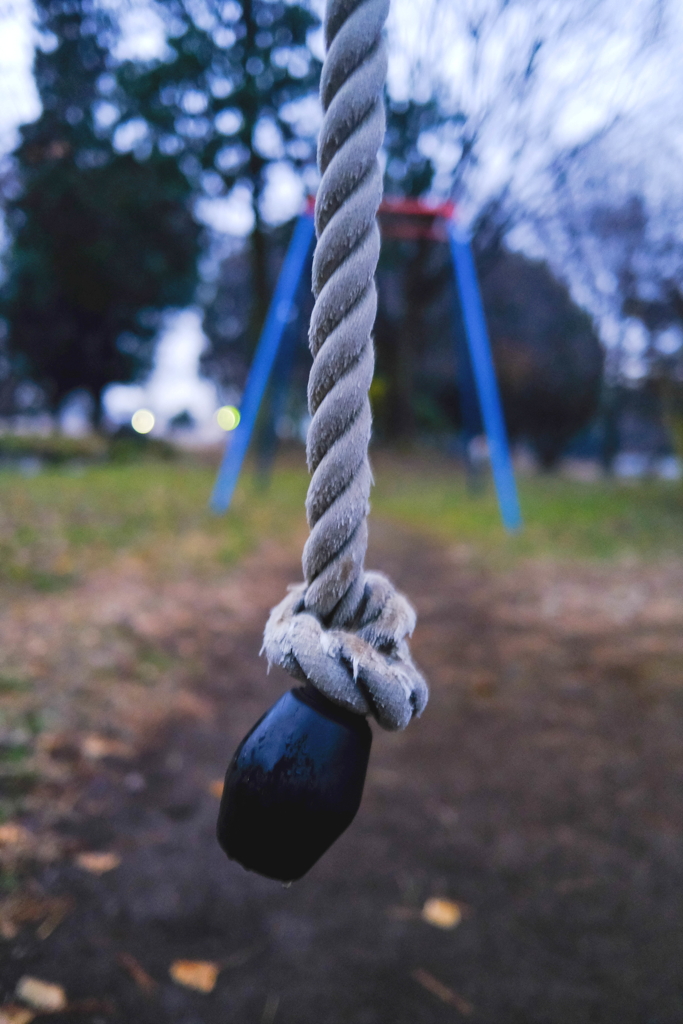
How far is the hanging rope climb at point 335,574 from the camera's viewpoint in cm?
76

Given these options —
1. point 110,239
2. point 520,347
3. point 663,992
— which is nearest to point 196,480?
point 110,239

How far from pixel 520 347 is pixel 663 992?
1748 cm

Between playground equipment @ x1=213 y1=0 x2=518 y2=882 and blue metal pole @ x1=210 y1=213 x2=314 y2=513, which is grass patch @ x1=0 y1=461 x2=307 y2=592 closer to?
blue metal pole @ x1=210 y1=213 x2=314 y2=513

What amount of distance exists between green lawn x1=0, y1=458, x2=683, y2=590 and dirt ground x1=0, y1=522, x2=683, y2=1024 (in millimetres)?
1026

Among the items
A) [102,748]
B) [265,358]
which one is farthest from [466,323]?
[102,748]

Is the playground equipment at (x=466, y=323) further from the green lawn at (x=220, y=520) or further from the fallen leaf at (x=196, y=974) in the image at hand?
the fallen leaf at (x=196, y=974)

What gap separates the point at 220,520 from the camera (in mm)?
6445

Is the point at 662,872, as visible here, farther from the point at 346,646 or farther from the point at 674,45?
the point at 674,45

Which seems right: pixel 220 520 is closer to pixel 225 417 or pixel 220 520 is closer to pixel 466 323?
pixel 466 323

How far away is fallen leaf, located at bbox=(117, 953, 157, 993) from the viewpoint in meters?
1.55

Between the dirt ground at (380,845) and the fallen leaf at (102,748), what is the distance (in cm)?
1

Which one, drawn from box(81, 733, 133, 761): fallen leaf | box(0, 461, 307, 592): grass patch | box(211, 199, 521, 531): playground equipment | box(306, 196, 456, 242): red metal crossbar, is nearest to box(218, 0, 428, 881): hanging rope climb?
box(81, 733, 133, 761): fallen leaf

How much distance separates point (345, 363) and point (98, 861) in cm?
180

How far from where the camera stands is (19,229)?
1080 cm
